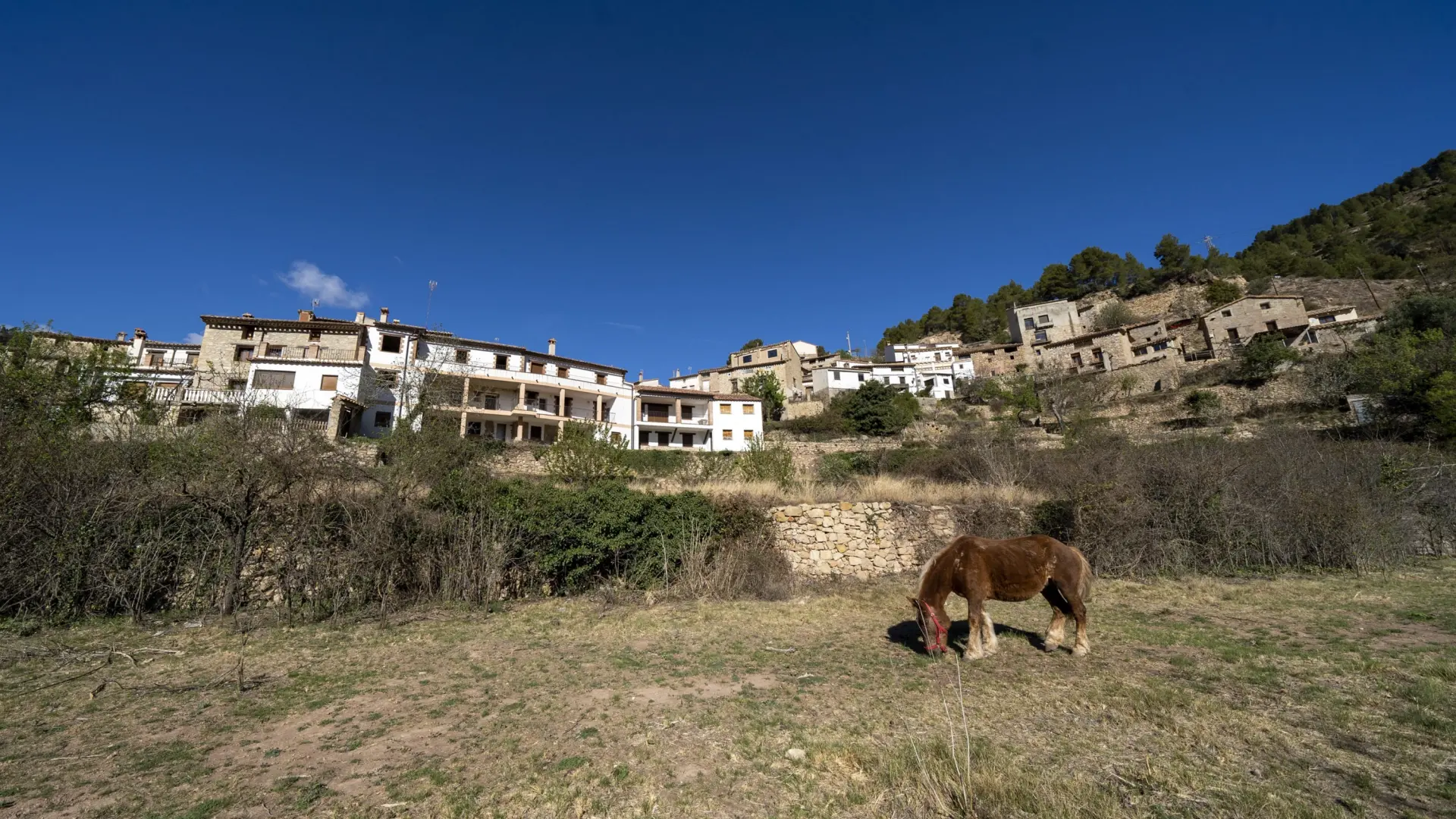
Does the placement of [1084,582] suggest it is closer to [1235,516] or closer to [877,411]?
[1235,516]

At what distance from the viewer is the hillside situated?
48.2m

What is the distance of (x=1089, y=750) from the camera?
3965 millimetres

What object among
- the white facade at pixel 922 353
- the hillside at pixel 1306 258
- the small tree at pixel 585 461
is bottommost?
the small tree at pixel 585 461

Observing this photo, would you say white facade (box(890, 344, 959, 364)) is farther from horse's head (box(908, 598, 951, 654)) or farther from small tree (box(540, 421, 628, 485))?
horse's head (box(908, 598, 951, 654))

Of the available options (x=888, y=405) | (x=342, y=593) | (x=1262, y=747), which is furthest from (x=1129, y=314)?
(x=342, y=593)

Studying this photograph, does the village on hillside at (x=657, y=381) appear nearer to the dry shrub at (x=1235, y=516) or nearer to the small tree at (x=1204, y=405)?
the small tree at (x=1204, y=405)

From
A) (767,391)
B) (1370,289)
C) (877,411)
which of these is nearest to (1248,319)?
(1370,289)

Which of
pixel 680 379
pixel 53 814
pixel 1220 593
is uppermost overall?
pixel 680 379

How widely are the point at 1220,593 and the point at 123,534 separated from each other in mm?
19240

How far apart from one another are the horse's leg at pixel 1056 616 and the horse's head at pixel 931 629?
1.25 metres

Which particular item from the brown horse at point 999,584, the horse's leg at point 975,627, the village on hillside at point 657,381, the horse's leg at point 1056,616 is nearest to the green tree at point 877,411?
the village on hillside at point 657,381

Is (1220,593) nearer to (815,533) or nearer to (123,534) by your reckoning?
(815,533)

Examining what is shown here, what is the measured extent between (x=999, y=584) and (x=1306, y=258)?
3008 inches

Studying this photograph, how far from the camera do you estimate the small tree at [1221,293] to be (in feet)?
163
